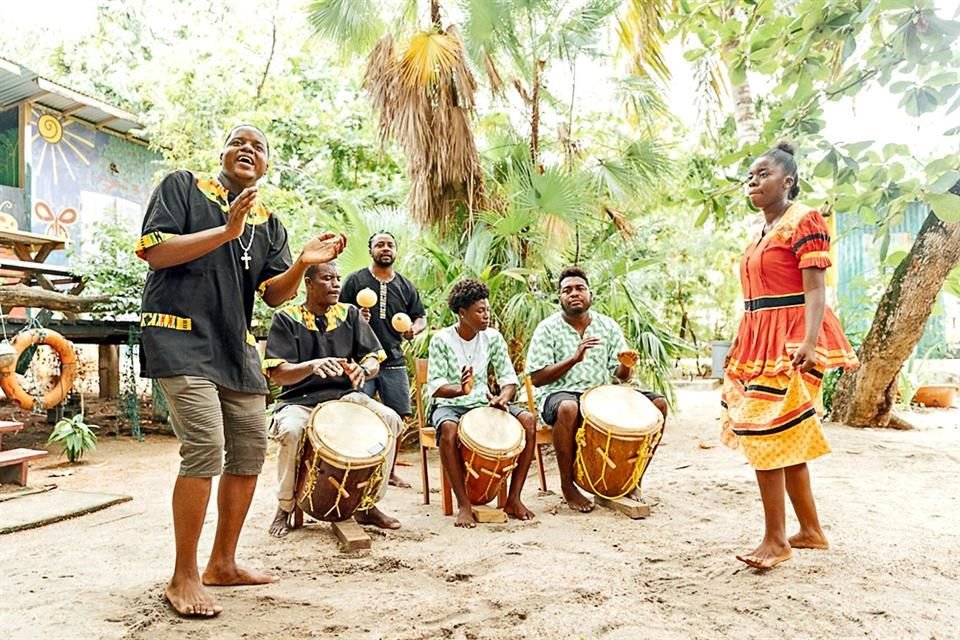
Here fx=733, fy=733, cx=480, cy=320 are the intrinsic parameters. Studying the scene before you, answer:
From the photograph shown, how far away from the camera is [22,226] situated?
10305 millimetres

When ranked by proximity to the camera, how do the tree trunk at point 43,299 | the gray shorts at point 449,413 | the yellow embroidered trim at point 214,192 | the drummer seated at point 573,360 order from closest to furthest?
the yellow embroidered trim at point 214,192 < the gray shorts at point 449,413 < the drummer seated at point 573,360 < the tree trunk at point 43,299

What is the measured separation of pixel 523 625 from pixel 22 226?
1050cm

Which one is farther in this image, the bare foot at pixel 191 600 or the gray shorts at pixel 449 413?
the gray shorts at pixel 449 413

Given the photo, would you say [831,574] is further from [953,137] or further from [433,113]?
[433,113]

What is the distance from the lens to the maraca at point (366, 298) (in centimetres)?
501

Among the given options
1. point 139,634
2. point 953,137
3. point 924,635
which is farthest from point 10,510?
point 953,137

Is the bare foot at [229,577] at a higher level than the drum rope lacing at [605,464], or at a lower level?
lower

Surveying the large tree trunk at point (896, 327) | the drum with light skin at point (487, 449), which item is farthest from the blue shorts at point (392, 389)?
the large tree trunk at point (896, 327)

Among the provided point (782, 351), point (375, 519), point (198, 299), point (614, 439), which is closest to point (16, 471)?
point (375, 519)

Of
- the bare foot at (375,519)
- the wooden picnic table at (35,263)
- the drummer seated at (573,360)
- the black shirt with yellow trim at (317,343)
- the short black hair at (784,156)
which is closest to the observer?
the short black hair at (784,156)

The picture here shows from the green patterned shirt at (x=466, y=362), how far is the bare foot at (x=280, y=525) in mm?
1051

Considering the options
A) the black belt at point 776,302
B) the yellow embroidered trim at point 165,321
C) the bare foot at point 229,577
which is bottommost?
the bare foot at point 229,577

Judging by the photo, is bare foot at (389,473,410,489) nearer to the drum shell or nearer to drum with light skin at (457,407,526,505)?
drum with light skin at (457,407,526,505)

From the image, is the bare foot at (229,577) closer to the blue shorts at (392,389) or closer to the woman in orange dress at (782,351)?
the woman in orange dress at (782,351)
